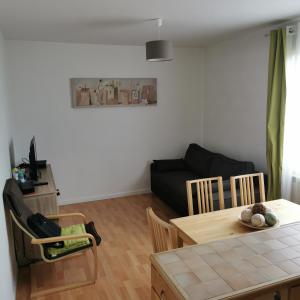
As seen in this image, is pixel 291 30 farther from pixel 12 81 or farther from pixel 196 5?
pixel 12 81

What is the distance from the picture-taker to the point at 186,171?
5.11m

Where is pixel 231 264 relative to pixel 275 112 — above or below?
below

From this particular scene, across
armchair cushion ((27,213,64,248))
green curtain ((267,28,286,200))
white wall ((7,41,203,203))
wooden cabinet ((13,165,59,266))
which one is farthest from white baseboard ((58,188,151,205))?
green curtain ((267,28,286,200))

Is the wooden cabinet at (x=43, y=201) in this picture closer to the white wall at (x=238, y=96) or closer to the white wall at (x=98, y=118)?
the white wall at (x=98, y=118)

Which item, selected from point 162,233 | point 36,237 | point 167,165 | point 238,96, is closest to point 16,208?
point 36,237

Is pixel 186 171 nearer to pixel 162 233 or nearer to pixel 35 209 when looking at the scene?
pixel 35 209

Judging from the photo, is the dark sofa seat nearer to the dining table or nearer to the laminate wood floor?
the laminate wood floor

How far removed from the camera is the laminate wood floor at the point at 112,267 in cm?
268

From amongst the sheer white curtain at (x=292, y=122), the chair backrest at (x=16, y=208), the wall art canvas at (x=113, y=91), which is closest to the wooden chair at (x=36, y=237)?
the chair backrest at (x=16, y=208)

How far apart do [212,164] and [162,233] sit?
290cm

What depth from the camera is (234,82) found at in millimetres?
4629

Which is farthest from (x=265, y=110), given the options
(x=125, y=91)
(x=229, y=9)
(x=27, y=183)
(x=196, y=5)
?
(x=27, y=183)

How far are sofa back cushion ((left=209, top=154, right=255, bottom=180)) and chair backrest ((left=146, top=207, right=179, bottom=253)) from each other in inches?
95.6

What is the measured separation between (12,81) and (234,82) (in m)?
3.32
